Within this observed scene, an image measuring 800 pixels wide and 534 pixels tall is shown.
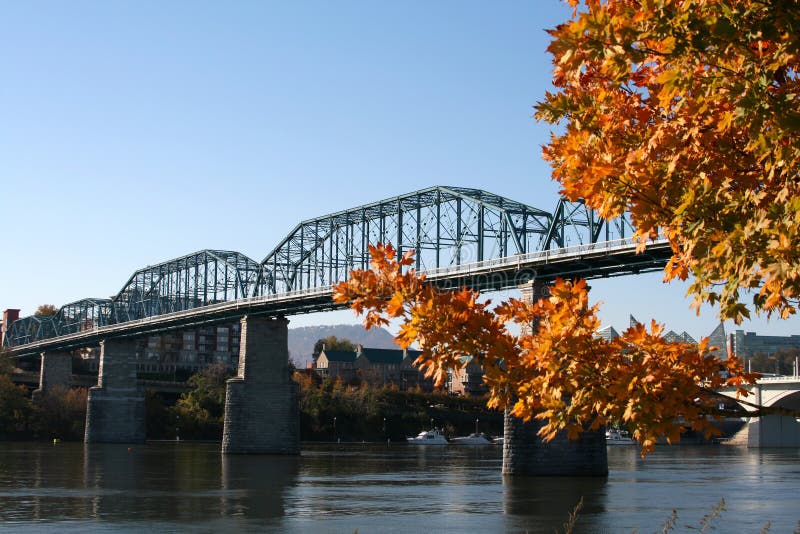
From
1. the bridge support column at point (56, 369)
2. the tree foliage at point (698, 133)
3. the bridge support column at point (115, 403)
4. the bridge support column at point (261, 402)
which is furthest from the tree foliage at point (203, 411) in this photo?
the tree foliage at point (698, 133)

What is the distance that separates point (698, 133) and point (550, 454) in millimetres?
57753

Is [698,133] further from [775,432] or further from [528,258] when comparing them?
[775,432]

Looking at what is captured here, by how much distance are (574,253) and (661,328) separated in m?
60.4

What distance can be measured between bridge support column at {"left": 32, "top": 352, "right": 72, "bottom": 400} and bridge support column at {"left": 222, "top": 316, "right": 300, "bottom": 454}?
2652 inches

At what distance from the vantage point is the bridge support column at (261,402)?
326 feet

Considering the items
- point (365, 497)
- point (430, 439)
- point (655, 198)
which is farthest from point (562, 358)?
point (430, 439)

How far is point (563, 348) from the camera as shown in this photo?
10766 millimetres

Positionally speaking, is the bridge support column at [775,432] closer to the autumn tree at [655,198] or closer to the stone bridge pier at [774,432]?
the stone bridge pier at [774,432]

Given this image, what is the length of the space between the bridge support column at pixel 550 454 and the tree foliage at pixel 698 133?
183 ft

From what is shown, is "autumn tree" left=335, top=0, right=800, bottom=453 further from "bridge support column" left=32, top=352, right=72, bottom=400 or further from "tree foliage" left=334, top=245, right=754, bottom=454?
"bridge support column" left=32, top=352, right=72, bottom=400

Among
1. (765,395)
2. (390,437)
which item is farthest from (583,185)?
(390,437)

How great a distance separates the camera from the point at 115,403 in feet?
438

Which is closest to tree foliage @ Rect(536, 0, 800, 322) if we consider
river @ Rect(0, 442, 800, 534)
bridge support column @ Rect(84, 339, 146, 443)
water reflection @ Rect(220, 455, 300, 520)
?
river @ Rect(0, 442, 800, 534)

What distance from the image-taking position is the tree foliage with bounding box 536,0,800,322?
8.59 metres
